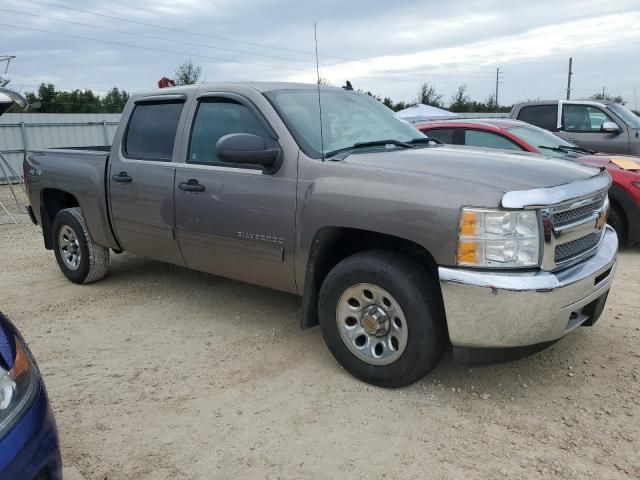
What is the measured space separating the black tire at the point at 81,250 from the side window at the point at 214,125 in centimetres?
180

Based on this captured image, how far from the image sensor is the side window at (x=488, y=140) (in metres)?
6.85

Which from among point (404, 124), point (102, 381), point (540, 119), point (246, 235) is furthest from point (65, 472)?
point (540, 119)

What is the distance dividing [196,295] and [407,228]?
111 inches

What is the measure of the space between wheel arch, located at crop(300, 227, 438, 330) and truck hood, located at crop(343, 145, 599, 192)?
43cm

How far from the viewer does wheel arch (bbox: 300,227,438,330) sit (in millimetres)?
3408

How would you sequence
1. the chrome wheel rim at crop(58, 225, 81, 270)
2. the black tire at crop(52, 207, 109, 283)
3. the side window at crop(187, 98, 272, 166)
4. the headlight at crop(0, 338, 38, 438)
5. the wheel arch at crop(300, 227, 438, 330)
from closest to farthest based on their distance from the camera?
the headlight at crop(0, 338, 38, 438)
the wheel arch at crop(300, 227, 438, 330)
the side window at crop(187, 98, 272, 166)
the black tire at crop(52, 207, 109, 283)
the chrome wheel rim at crop(58, 225, 81, 270)

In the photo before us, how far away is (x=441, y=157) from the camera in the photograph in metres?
3.49

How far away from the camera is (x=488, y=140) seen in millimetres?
7062

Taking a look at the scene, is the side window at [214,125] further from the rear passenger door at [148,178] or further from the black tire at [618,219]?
the black tire at [618,219]

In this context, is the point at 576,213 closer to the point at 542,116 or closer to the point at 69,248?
the point at 69,248

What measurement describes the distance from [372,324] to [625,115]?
785 centimetres

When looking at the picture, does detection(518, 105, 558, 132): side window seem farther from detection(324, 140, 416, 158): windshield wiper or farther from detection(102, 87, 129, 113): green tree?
detection(102, 87, 129, 113): green tree

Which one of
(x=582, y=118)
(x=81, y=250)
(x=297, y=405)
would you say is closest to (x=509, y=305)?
(x=297, y=405)

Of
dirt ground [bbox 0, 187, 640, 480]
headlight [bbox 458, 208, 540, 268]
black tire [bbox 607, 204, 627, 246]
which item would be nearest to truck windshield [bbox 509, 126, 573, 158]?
black tire [bbox 607, 204, 627, 246]
